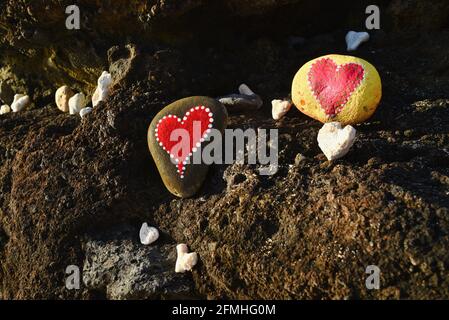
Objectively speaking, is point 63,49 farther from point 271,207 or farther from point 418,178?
point 418,178

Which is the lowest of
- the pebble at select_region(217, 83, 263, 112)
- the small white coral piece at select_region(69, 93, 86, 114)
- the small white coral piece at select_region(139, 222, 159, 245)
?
the small white coral piece at select_region(139, 222, 159, 245)

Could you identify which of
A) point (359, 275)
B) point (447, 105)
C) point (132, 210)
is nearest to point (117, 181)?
point (132, 210)

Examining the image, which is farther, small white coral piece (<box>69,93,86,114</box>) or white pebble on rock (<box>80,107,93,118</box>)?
small white coral piece (<box>69,93,86,114</box>)

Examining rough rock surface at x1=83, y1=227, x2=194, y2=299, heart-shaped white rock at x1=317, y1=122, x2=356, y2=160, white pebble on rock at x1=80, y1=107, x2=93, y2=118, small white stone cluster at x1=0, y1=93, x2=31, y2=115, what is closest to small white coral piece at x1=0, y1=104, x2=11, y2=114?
small white stone cluster at x1=0, y1=93, x2=31, y2=115

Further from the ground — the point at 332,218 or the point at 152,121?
the point at 152,121

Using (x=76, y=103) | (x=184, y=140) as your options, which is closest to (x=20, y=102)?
(x=76, y=103)

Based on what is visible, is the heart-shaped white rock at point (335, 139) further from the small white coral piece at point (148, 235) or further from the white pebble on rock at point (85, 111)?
the white pebble on rock at point (85, 111)

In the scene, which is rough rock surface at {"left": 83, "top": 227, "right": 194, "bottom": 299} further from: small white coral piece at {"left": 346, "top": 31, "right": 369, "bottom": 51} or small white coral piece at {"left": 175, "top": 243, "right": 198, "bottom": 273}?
small white coral piece at {"left": 346, "top": 31, "right": 369, "bottom": 51}

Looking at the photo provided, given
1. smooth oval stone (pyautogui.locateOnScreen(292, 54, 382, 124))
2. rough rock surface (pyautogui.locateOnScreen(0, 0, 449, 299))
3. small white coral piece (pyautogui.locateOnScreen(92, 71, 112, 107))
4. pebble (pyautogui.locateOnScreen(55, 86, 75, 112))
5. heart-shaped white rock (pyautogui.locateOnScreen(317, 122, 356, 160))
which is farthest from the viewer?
pebble (pyautogui.locateOnScreen(55, 86, 75, 112))
